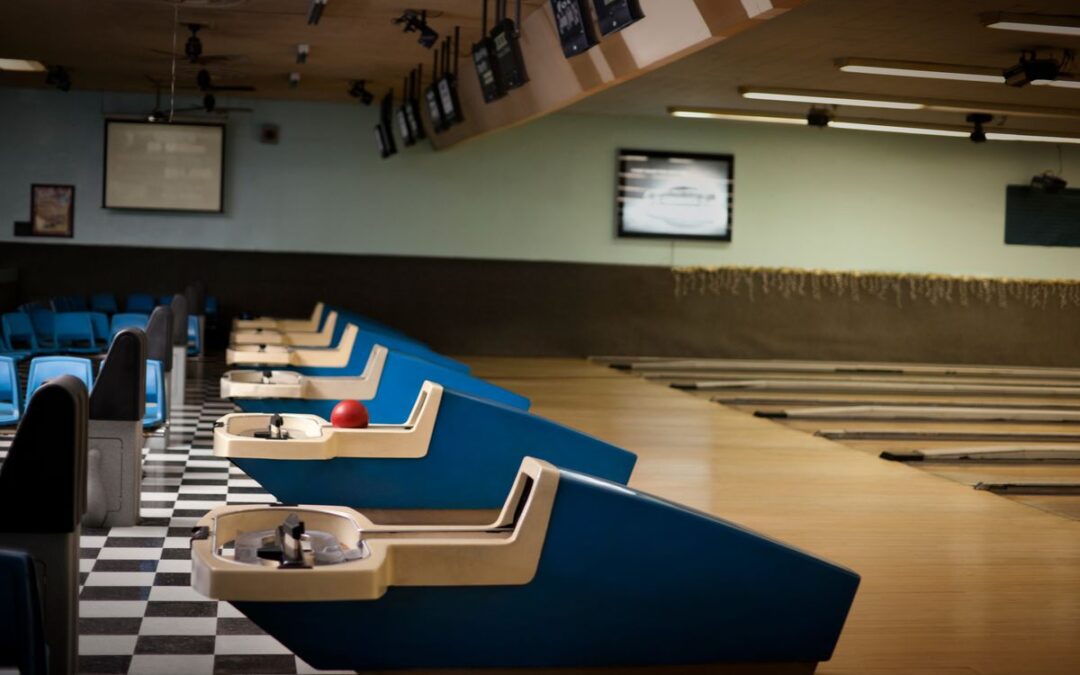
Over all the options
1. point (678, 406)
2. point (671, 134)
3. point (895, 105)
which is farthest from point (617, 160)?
point (678, 406)

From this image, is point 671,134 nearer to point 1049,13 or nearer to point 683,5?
point 1049,13

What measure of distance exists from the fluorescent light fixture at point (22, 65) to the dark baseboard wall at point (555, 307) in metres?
2.51

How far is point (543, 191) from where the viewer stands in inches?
589

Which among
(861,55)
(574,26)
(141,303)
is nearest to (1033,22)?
(861,55)

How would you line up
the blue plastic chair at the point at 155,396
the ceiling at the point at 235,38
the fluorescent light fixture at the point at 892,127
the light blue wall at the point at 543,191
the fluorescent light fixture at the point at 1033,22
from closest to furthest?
the blue plastic chair at the point at 155,396
the fluorescent light fixture at the point at 1033,22
the ceiling at the point at 235,38
the fluorescent light fixture at the point at 892,127
the light blue wall at the point at 543,191

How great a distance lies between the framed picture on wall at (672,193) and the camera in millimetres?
15000

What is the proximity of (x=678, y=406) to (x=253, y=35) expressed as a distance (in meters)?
4.53

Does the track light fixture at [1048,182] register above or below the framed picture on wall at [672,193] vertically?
above

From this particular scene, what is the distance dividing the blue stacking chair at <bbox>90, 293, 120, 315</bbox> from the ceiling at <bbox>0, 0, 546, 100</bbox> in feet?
7.62

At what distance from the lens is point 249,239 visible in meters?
14.6

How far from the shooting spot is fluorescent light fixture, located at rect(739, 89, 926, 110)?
11.2m

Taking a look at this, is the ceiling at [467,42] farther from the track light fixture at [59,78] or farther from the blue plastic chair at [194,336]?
the blue plastic chair at [194,336]

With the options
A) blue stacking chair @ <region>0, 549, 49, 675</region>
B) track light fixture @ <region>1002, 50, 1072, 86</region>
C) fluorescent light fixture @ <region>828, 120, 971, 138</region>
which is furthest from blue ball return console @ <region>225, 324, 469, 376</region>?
fluorescent light fixture @ <region>828, 120, 971, 138</region>

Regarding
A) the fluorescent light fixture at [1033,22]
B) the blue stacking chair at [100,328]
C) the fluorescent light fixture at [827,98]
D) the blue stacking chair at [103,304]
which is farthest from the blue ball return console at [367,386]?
the blue stacking chair at [103,304]
